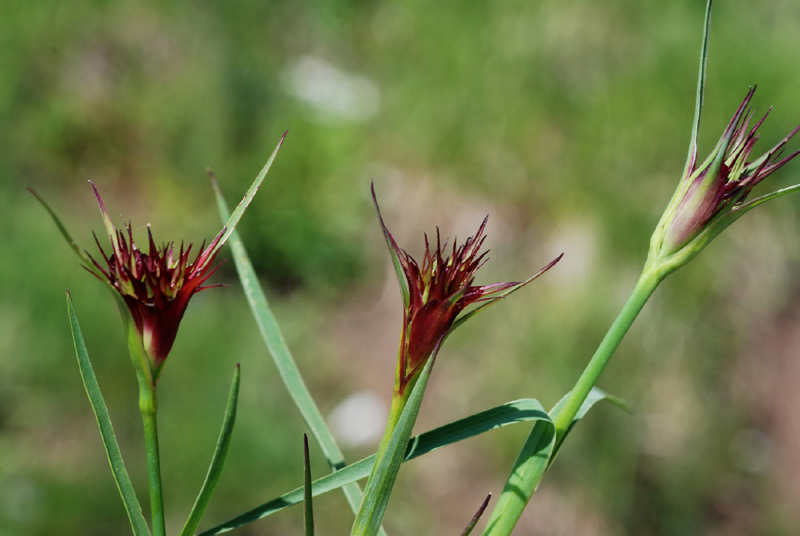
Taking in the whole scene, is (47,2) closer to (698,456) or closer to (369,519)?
(698,456)

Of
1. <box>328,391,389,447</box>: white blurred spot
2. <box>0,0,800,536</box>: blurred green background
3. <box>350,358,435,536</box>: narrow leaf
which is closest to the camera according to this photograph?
<box>350,358,435,536</box>: narrow leaf

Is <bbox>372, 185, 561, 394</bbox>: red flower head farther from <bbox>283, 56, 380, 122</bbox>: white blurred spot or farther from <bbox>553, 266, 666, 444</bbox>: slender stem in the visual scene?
<bbox>283, 56, 380, 122</bbox>: white blurred spot

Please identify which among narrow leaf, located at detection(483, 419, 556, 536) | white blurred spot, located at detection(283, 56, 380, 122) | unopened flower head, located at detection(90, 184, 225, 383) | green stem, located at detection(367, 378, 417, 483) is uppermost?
white blurred spot, located at detection(283, 56, 380, 122)

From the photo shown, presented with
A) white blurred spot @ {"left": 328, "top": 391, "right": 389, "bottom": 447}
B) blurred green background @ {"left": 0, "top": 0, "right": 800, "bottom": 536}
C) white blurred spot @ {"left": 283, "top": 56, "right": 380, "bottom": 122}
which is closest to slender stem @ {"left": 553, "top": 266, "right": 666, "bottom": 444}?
blurred green background @ {"left": 0, "top": 0, "right": 800, "bottom": 536}

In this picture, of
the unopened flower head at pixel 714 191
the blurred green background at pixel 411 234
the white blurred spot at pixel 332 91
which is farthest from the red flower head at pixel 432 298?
the white blurred spot at pixel 332 91

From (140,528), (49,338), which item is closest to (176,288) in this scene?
(140,528)

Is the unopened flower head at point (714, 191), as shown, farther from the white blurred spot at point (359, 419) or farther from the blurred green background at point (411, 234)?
the white blurred spot at point (359, 419)
